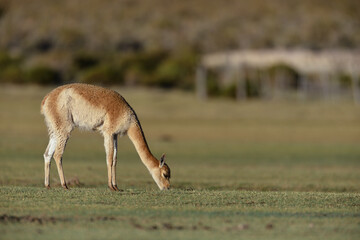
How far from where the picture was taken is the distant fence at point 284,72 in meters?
79.0

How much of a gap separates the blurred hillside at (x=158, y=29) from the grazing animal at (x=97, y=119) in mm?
73626

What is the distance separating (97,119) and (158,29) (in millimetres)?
102717

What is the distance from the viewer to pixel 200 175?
27.0 meters

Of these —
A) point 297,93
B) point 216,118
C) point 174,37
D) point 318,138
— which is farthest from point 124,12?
point 318,138

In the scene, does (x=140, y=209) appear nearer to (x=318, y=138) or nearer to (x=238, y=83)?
(x=318, y=138)

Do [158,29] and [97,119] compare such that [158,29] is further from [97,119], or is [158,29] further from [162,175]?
[162,175]

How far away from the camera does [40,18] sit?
121m

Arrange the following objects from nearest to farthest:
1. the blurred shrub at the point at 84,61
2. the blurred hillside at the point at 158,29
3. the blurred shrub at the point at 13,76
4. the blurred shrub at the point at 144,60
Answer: the blurred shrub at the point at 13,76, the blurred shrub at the point at 144,60, the blurred shrub at the point at 84,61, the blurred hillside at the point at 158,29

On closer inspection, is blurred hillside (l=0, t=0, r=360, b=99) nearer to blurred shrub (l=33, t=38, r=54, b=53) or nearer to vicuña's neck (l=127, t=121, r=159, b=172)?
blurred shrub (l=33, t=38, r=54, b=53)

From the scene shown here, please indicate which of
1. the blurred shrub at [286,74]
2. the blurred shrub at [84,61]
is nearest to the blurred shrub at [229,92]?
the blurred shrub at [286,74]

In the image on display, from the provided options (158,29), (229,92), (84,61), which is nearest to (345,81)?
(229,92)

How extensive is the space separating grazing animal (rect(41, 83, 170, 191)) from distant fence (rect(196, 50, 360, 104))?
5019cm

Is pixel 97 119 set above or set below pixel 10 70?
below

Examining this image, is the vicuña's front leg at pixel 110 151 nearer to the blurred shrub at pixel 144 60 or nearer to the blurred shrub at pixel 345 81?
the blurred shrub at pixel 144 60
